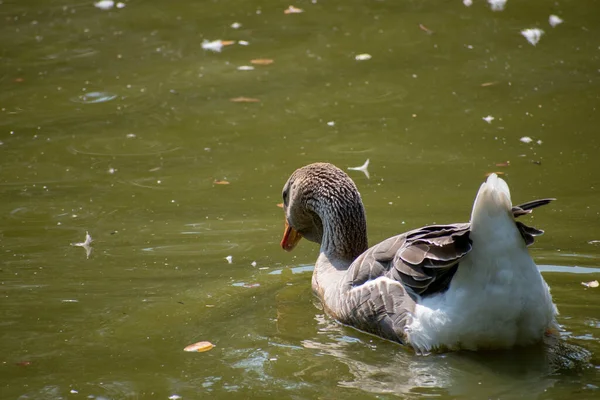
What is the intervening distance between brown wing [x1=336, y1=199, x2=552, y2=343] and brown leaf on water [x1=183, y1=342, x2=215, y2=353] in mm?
1013

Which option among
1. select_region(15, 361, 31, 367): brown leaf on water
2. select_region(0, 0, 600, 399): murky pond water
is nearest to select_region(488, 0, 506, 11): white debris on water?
select_region(0, 0, 600, 399): murky pond water

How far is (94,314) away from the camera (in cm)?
658

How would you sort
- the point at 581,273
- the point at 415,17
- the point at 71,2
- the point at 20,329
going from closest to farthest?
1. the point at 20,329
2. the point at 581,273
3. the point at 415,17
4. the point at 71,2

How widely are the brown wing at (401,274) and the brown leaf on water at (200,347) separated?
101 centimetres

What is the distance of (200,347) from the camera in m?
5.94

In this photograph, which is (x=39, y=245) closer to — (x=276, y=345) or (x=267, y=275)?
(x=267, y=275)

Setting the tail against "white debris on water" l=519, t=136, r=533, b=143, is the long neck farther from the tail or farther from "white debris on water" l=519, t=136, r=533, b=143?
"white debris on water" l=519, t=136, r=533, b=143

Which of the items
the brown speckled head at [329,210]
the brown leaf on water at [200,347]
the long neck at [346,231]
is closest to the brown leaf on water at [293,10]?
the brown speckled head at [329,210]

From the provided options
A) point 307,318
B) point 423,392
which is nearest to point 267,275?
point 307,318

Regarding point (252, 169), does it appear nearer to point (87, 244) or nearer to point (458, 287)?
point (87, 244)

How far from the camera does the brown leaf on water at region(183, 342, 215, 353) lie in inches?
233

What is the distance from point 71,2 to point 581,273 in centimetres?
1086

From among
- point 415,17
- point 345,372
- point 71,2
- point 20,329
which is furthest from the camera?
point 71,2

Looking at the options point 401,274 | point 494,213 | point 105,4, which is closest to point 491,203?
point 494,213
